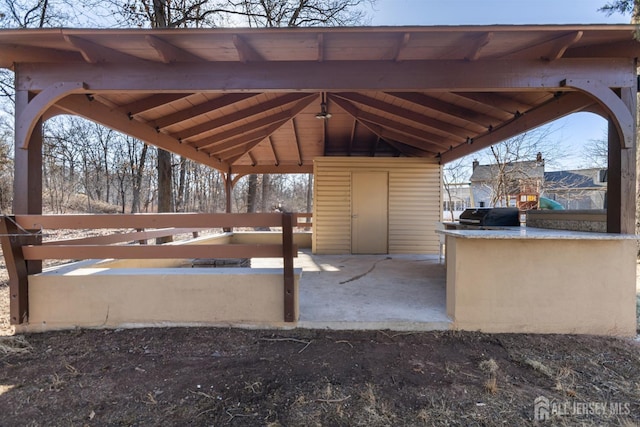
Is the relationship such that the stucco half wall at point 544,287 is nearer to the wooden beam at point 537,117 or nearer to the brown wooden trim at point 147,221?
the wooden beam at point 537,117

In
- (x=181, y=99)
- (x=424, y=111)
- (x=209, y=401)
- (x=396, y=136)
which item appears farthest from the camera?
(x=396, y=136)

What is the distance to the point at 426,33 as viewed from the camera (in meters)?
2.43

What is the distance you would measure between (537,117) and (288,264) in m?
3.57

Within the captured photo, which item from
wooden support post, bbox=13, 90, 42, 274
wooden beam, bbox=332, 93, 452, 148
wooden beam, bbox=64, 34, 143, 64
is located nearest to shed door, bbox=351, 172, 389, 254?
wooden beam, bbox=332, 93, 452, 148

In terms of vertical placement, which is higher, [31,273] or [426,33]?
[426,33]

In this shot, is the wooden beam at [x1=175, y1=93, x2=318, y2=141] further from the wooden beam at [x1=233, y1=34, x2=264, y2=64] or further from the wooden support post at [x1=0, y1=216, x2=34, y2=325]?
the wooden support post at [x1=0, y1=216, x2=34, y2=325]

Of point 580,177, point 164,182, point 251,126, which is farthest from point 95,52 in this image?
point 580,177

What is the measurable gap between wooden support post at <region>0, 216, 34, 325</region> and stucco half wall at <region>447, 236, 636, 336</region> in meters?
4.08

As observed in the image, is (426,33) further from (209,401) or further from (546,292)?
(209,401)

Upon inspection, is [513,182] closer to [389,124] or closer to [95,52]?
[389,124]

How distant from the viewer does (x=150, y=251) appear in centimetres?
276

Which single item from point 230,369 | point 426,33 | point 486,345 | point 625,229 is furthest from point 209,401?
point 625,229

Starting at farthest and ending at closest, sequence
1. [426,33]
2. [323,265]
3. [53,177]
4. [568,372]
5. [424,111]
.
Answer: [53,177]
[323,265]
[424,111]
[426,33]
[568,372]

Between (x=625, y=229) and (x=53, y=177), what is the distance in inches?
878
